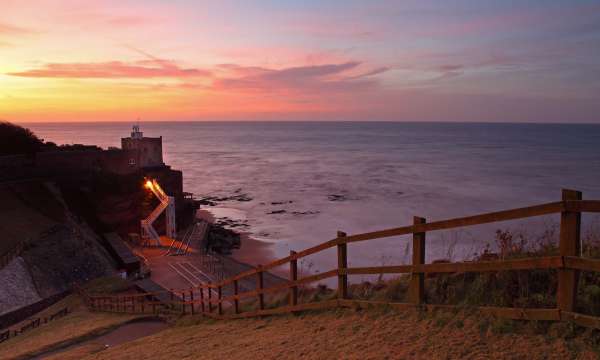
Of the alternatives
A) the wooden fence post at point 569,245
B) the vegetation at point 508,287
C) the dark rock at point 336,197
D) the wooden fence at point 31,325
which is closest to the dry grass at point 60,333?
the wooden fence at point 31,325

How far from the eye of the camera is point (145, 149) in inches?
1789

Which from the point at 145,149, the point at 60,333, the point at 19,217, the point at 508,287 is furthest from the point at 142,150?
the point at 508,287

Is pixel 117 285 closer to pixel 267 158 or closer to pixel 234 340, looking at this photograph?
pixel 234 340

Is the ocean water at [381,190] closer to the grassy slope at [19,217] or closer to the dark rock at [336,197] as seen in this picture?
the dark rock at [336,197]

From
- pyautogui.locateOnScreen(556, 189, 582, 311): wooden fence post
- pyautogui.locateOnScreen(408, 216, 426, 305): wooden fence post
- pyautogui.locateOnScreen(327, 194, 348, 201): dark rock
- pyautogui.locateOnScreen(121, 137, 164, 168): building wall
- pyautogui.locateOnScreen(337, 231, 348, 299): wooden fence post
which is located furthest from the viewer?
pyautogui.locateOnScreen(327, 194, 348, 201): dark rock

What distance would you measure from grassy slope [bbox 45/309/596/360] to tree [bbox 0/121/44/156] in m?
37.7

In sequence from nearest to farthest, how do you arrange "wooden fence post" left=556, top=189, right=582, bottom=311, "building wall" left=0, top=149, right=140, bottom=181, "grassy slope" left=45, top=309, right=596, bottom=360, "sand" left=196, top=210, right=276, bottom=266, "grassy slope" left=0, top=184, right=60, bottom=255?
"wooden fence post" left=556, top=189, right=582, bottom=311
"grassy slope" left=45, top=309, right=596, bottom=360
"grassy slope" left=0, top=184, right=60, bottom=255
"building wall" left=0, top=149, right=140, bottom=181
"sand" left=196, top=210, right=276, bottom=266

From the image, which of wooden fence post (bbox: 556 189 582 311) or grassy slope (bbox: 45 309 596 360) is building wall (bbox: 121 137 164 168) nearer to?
grassy slope (bbox: 45 309 596 360)

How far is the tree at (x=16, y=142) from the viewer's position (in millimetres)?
40031

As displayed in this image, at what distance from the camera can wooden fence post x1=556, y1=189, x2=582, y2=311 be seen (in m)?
4.39

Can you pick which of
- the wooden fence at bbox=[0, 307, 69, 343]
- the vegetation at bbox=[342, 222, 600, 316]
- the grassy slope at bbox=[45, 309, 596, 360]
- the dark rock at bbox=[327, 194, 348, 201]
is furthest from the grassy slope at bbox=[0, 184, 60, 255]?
the dark rock at bbox=[327, 194, 348, 201]

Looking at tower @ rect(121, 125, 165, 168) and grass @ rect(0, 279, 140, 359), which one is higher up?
tower @ rect(121, 125, 165, 168)

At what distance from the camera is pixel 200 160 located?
114 metres

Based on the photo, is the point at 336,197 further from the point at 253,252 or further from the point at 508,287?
the point at 508,287
